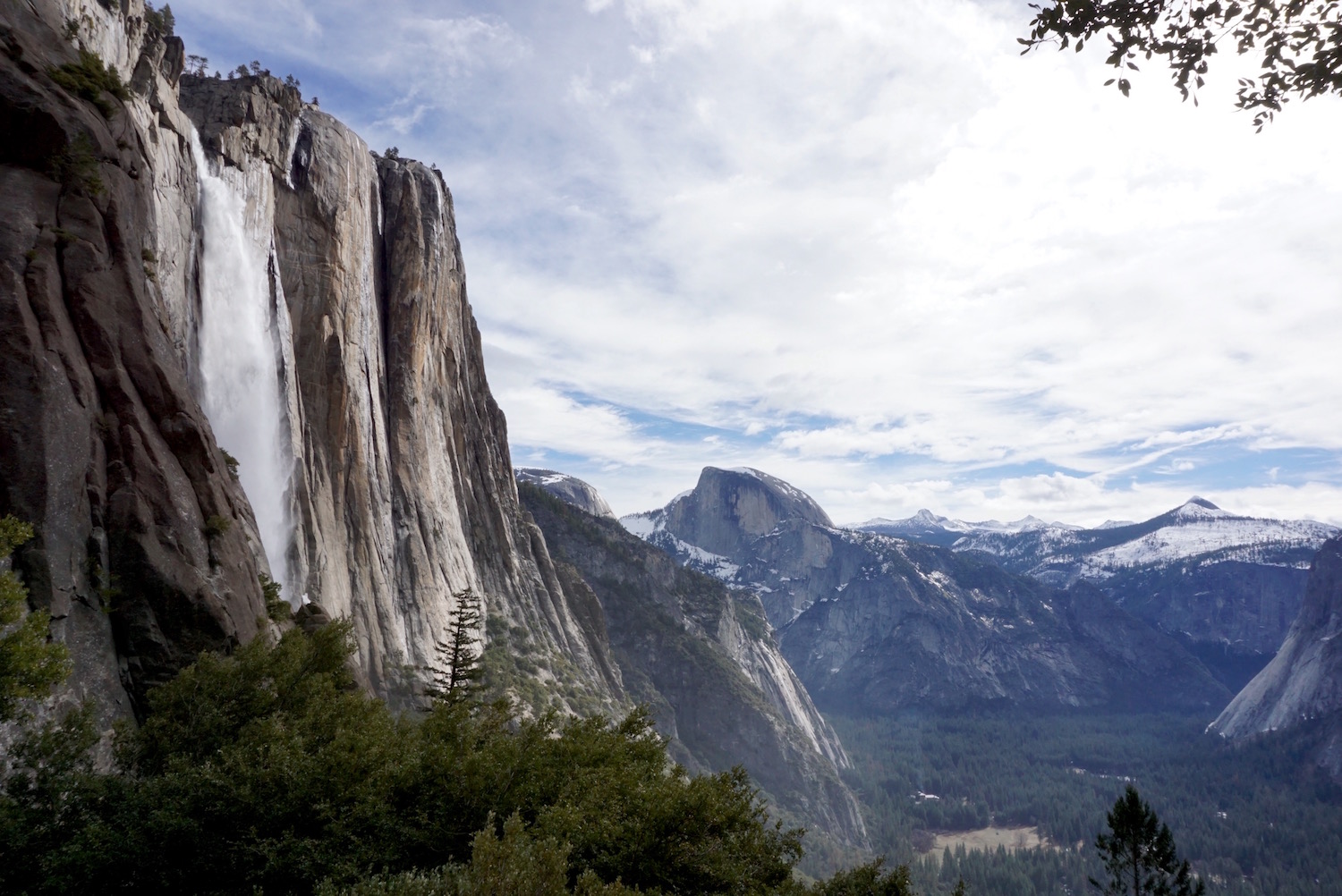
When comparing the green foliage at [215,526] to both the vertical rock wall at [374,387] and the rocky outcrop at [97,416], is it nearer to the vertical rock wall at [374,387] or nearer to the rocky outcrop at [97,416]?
the rocky outcrop at [97,416]

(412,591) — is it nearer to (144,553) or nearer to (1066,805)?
(144,553)

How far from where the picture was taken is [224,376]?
3784cm

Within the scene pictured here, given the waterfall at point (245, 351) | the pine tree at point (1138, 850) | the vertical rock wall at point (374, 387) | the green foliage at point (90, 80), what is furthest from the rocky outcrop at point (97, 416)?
the pine tree at point (1138, 850)

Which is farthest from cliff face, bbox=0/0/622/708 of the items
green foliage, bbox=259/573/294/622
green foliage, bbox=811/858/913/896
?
green foliage, bbox=811/858/913/896

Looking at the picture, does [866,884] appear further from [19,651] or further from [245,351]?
[245,351]

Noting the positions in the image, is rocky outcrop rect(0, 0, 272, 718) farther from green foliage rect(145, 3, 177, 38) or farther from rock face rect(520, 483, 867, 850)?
rock face rect(520, 483, 867, 850)

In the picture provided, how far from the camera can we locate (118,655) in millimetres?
21703

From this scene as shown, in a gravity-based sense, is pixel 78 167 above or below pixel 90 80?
below

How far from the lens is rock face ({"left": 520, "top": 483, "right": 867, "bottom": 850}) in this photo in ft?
438

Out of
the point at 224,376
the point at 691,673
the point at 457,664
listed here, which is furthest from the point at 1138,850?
the point at 691,673

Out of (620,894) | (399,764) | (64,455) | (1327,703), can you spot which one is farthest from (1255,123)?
(1327,703)

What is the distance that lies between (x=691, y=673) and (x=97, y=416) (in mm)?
128182

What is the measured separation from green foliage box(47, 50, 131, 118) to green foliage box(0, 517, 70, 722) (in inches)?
712

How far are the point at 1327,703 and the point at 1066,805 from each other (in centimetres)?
8007
